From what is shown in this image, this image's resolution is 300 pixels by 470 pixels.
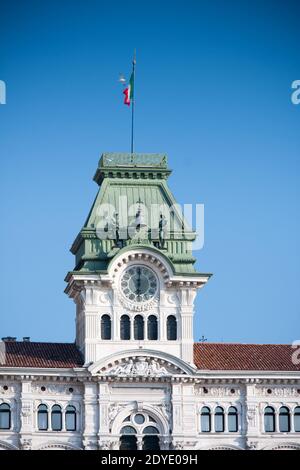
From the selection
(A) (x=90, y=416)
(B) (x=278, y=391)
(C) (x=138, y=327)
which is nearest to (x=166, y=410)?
(A) (x=90, y=416)

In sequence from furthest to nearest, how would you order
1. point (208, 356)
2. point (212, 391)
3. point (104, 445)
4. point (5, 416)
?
1. point (208, 356)
2. point (212, 391)
3. point (5, 416)
4. point (104, 445)

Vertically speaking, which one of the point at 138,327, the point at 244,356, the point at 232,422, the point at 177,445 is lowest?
the point at 177,445

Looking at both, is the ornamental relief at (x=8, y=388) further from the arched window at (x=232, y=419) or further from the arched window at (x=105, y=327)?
the arched window at (x=232, y=419)

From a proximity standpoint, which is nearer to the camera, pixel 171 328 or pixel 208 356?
pixel 171 328

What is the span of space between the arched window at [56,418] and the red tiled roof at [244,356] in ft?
27.4

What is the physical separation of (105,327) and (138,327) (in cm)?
185

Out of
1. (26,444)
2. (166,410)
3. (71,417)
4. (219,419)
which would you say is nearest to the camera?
(26,444)

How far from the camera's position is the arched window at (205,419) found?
121125mm

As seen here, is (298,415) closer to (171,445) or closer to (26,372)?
(171,445)

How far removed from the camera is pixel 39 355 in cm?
12119

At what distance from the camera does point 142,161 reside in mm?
124188

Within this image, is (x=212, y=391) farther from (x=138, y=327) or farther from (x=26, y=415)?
(x=26, y=415)

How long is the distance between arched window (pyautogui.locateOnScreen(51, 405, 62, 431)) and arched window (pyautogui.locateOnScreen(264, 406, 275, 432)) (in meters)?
11.8
